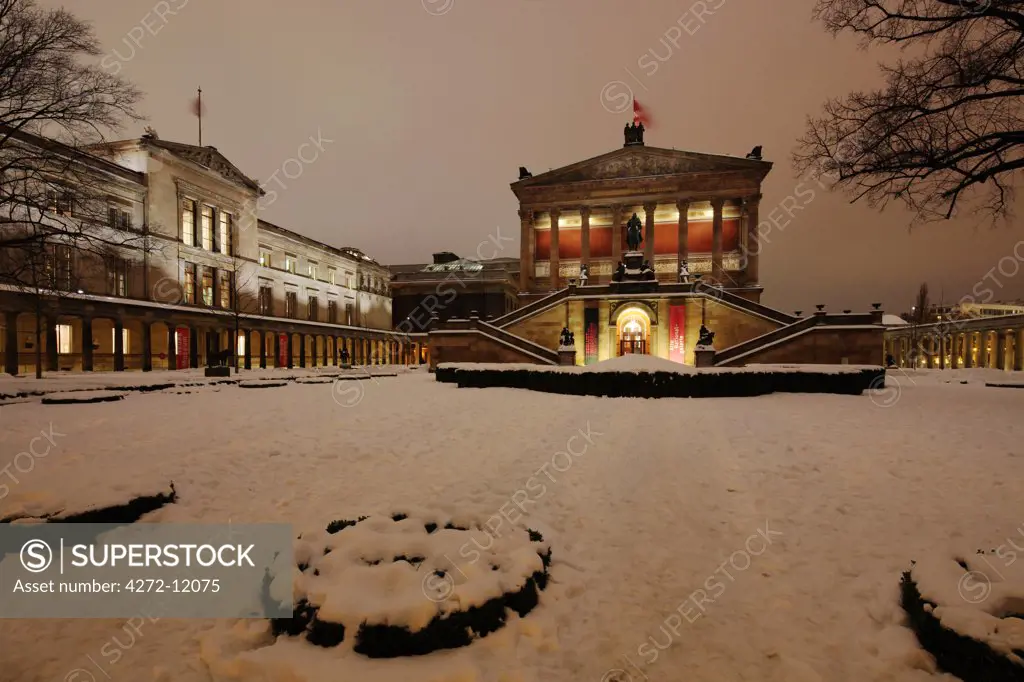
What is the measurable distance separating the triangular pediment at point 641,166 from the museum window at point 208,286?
1110 inches

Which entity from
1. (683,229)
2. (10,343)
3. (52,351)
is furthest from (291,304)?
(683,229)

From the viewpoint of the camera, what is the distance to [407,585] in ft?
10.6

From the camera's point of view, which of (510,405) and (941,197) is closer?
(941,197)

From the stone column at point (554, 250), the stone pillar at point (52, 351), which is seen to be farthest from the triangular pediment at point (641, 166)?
the stone pillar at point (52, 351)

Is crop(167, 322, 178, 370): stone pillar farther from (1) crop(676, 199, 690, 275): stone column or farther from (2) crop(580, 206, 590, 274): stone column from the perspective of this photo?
(1) crop(676, 199, 690, 275): stone column

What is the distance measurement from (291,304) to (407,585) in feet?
150

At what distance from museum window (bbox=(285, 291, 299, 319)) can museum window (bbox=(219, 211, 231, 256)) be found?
280 inches

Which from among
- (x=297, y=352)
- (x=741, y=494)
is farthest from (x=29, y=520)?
(x=297, y=352)

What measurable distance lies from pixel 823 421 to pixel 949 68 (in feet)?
27.6

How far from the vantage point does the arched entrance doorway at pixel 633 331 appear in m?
28.8

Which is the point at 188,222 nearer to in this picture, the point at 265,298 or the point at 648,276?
the point at 265,298

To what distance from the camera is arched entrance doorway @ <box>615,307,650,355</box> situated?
28844 mm

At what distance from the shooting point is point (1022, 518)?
4.67m

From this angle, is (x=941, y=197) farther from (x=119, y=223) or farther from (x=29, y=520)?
(x=119, y=223)
